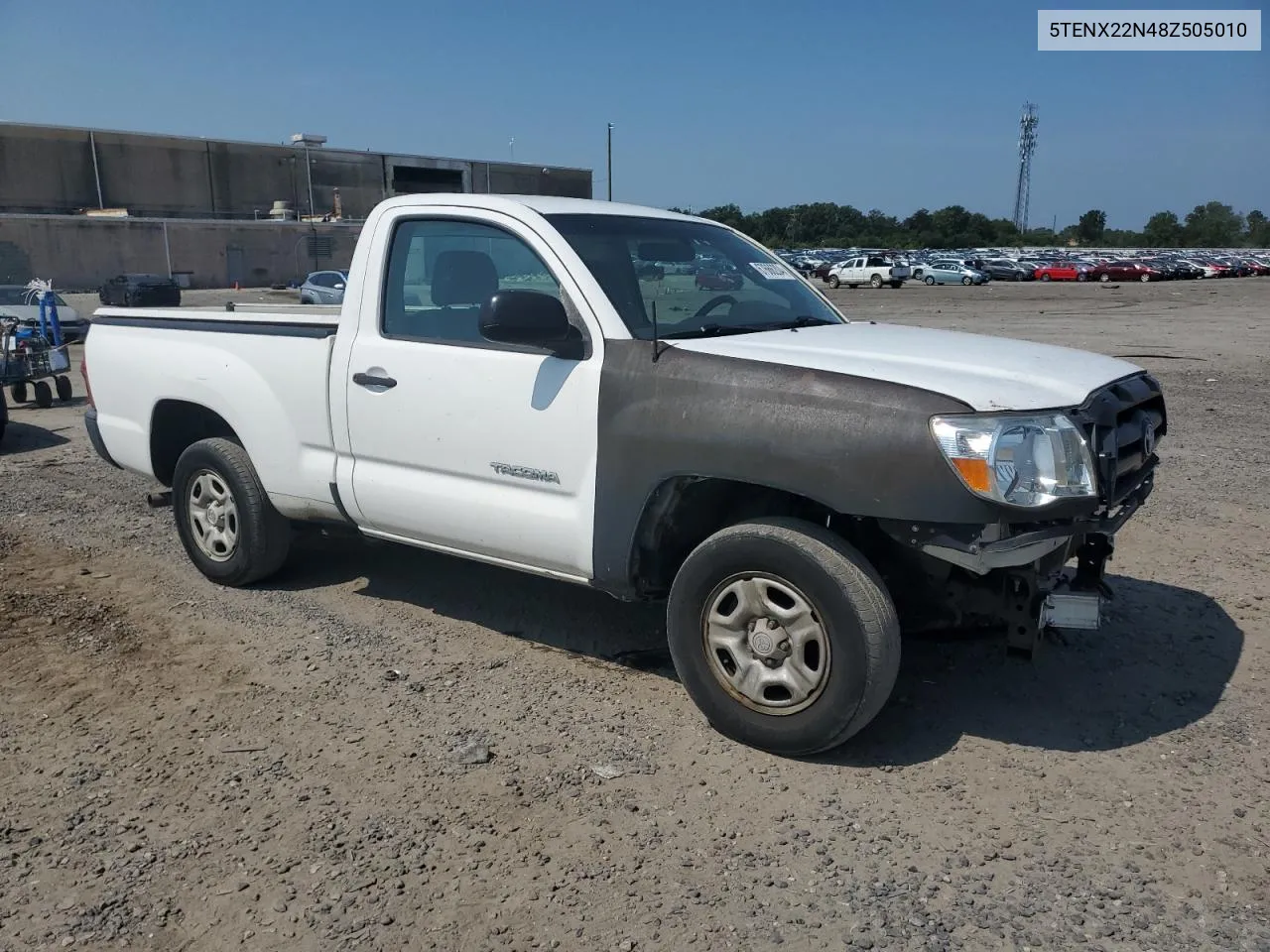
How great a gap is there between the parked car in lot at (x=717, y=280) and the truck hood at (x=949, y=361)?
392mm

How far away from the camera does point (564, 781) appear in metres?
3.69

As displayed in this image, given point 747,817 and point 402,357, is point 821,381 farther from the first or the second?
point 402,357

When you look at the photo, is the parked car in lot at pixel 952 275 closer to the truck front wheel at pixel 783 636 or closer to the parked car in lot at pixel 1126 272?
the parked car in lot at pixel 1126 272

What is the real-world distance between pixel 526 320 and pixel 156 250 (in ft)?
186

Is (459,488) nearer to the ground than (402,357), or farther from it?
nearer to the ground

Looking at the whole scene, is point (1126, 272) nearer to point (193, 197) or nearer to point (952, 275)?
point (952, 275)

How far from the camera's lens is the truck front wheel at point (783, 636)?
11.6 feet

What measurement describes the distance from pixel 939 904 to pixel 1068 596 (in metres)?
1.28

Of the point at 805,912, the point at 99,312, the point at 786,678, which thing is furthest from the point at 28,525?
the point at 805,912

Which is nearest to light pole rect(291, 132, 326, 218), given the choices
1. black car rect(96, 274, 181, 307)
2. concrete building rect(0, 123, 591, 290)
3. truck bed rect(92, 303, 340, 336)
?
concrete building rect(0, 123, 591, 290)

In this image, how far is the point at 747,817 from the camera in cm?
344

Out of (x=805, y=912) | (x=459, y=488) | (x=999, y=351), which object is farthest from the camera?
(x=459, y=488)

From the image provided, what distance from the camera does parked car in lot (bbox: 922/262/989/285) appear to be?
5369 centimetres

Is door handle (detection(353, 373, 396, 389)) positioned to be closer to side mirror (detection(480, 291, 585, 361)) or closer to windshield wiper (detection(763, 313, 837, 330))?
side mirror (detection(480, 291, 585, 361))
